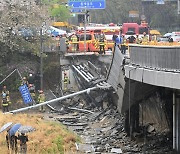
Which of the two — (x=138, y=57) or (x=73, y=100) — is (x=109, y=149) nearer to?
(x=138, y=57)

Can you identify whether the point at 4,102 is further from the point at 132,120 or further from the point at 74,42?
the point at 74,42

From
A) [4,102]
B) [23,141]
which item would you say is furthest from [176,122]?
[4,102]

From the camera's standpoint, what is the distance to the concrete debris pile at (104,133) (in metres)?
19.0

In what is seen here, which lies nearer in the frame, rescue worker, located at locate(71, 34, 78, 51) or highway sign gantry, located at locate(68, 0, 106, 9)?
highway sign gantry, located at locate(68, 0, 106, 9)

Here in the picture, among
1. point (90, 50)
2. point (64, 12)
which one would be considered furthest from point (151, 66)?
point (64, 12)

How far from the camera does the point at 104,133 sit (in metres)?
22.8

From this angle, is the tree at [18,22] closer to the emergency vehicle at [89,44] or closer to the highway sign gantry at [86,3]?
the highway sign gantry at [86,3]

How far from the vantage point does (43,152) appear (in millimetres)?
17344

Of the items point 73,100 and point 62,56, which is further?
point 62,56

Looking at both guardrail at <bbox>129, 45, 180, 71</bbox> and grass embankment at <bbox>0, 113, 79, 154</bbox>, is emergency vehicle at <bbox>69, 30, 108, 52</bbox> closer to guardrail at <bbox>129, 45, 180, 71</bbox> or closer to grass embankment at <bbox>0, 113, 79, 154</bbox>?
grass embankment at <bbox>0, 113, 79, 154</bbox>

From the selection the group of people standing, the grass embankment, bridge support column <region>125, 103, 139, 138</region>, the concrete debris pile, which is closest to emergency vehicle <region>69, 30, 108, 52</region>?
the concrete debris pile

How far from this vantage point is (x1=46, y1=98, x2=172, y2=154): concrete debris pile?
749 inches

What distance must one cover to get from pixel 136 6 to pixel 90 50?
37.8 m

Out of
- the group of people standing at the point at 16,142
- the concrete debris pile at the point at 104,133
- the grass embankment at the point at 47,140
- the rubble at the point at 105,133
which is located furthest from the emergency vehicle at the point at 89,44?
the group of people standing at the point at 16,142
